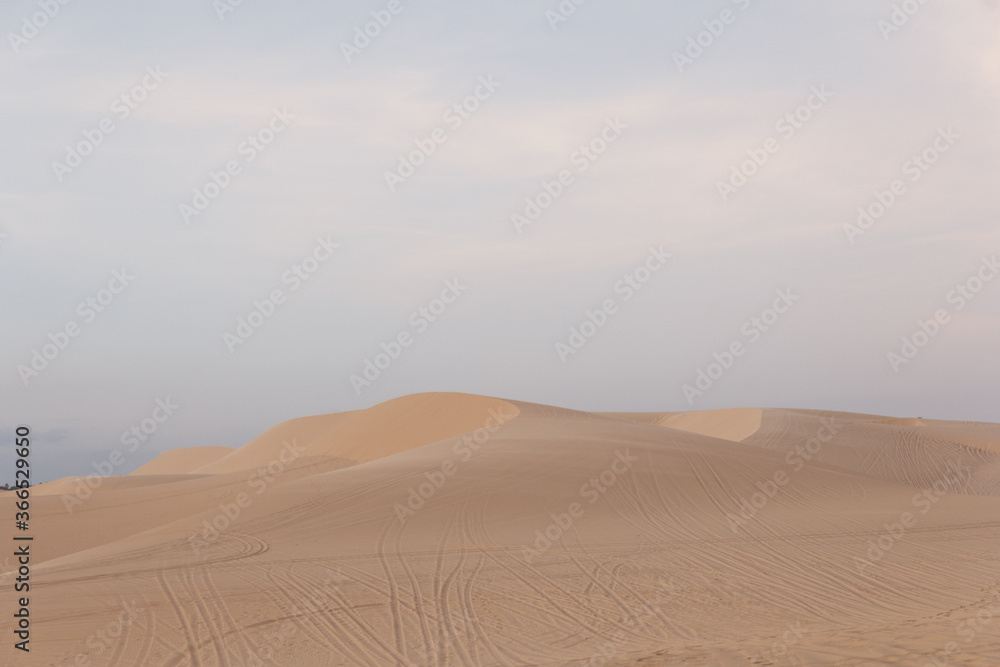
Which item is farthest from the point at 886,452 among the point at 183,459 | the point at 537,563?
the point at 183,459

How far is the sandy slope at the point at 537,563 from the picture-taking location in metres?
8.47

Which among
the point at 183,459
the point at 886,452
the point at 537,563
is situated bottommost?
the point at 886,452

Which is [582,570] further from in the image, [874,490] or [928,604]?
[874,490]

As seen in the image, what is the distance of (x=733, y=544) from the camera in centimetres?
1474

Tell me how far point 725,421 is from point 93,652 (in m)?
36.1

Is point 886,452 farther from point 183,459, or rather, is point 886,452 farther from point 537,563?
point 183,459

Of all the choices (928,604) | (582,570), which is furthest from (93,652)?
(928,604)

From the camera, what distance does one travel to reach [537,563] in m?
12.9

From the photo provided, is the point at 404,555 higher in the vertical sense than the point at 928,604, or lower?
higher

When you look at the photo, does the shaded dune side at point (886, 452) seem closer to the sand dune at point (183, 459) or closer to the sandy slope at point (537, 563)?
the sandy slope at point (537, 563)

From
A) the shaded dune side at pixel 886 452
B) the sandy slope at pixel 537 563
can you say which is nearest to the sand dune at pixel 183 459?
the sandy slope at pixel 537 563

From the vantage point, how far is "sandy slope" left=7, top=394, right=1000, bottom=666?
8.47 meters

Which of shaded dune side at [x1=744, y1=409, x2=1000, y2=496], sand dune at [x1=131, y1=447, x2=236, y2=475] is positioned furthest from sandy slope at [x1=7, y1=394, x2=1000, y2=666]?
sand dune at [x1=131, y1=447, x2=236, y2=475]

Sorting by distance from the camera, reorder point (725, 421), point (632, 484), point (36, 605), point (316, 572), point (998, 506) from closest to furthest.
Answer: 1. point (36, 605)
2. point (316, 572)
3. point (632, 484)
4. point (998, 506)
5. point (725, 421)
